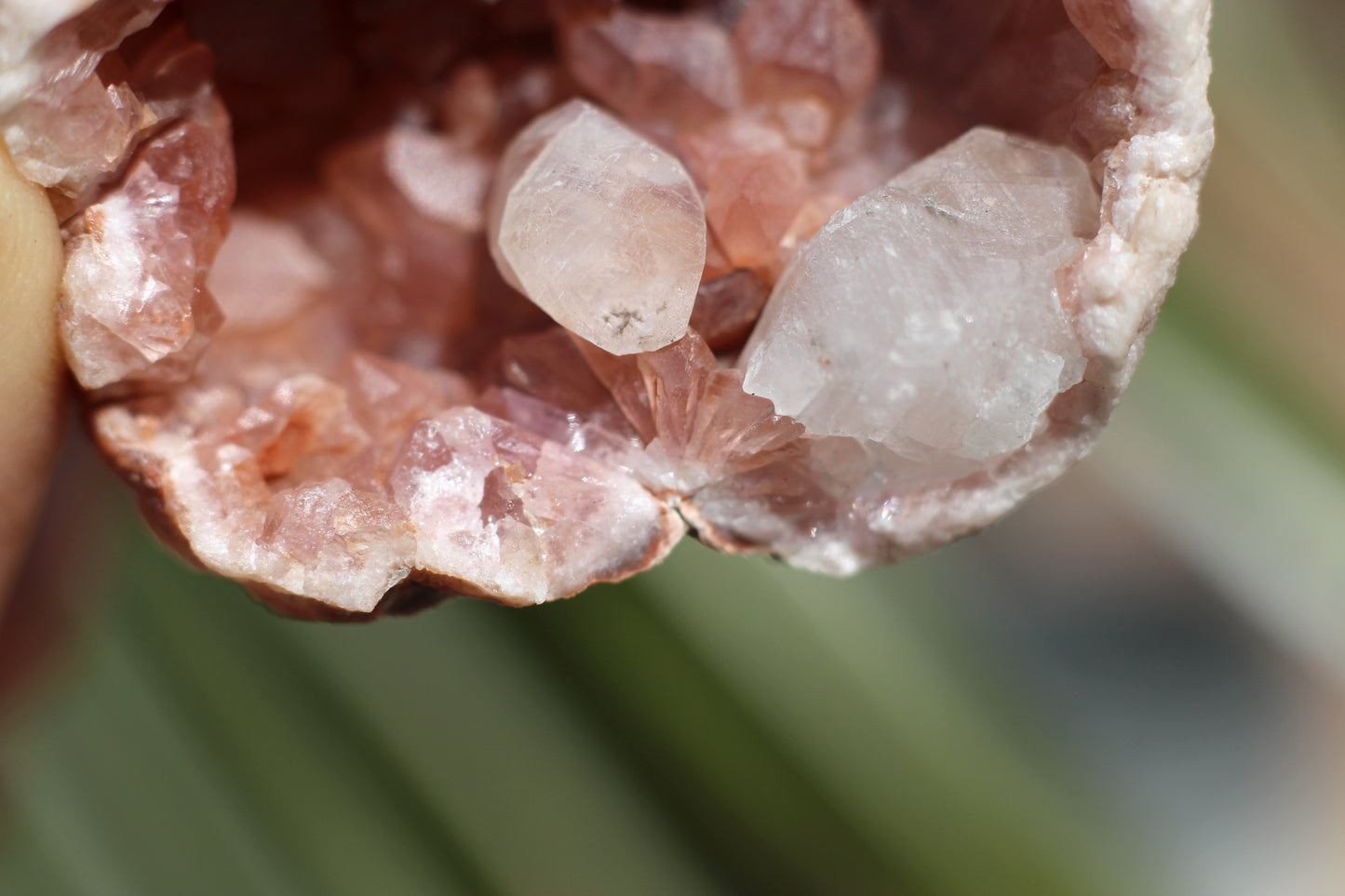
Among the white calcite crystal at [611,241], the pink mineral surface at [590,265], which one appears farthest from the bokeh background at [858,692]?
the white calcite crystal at [611,241]

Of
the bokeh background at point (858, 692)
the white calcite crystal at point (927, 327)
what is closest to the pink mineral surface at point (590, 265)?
the white calcite crystal at point (927, 327)

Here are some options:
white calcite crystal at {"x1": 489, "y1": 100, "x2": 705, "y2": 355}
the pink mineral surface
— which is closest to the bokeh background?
the pink mineral surface

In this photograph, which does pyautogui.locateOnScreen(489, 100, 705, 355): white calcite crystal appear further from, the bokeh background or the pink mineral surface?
the bokeh background

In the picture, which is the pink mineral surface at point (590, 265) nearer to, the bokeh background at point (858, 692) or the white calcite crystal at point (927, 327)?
the white calcite crystal at point (927, 327)

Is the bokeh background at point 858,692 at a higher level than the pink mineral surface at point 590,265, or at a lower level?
lower

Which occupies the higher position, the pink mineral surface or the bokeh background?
the pink mineral surface

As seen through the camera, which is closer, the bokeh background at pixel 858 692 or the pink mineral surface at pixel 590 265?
the pink mineral surface at pixel 590 265

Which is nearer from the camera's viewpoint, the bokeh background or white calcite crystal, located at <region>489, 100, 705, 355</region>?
white calcite crystal, located at <region>489, 100, 705, 355</region>

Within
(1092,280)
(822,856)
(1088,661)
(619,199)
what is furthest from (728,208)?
(1088,661)

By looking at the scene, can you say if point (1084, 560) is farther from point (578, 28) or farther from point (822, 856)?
point (578, 28)
